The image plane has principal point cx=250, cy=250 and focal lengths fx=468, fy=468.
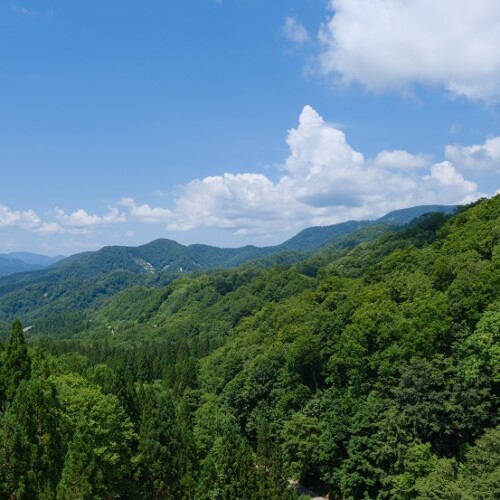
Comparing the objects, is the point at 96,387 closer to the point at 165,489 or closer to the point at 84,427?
the point at 165,489

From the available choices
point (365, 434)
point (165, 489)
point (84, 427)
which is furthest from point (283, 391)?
point (84, 427)

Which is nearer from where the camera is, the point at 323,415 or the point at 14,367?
the point at 14,367

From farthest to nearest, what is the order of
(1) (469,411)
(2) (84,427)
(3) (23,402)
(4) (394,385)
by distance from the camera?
(4) (394,385) < (1) (469,411) < (3) (23,402) < (2) (84,427)

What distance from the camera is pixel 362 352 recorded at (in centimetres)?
4316

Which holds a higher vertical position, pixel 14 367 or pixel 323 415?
pixel 14 367

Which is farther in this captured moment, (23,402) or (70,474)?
(23,402)

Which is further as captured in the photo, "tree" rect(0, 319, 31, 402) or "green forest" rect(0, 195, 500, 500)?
"tree" rect(0, 319, 31, 402)

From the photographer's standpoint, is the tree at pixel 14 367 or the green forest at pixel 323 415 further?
the tree at pixel 14 367

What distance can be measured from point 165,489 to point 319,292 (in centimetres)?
4627

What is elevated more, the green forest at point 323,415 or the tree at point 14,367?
the tree at point 14,367

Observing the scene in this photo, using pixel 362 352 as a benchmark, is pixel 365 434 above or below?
below

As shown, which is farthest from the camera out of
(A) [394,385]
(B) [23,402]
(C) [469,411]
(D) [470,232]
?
(D) [470,232]

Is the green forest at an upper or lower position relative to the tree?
lower

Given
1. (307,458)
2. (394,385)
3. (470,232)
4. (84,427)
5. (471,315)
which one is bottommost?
(307,458)
